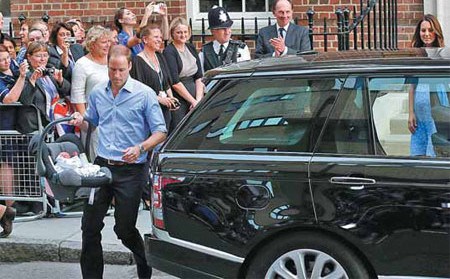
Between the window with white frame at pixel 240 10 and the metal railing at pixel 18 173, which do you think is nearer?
the metal railing at pixel 18 173

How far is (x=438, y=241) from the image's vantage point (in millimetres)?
4770

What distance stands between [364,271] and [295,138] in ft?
3.01

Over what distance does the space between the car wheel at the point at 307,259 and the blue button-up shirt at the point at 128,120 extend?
4.98ft

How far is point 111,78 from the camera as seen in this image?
20.6ft

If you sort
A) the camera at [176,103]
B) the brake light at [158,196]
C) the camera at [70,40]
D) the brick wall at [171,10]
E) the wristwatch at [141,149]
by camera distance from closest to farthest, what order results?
the brake light at [158,196], the wristwatch at [141,149], the camera at [176,103], the camera at [70,40], the brick wall at [171,10]

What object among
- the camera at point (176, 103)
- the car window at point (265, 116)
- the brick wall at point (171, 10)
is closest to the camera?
the car window at point (265, 116)

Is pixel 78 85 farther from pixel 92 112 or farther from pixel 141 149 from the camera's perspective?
pixel 141 149

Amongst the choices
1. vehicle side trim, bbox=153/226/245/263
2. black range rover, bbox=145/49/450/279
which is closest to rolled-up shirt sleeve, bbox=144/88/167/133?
black range rover, bbox=145/49/450/279

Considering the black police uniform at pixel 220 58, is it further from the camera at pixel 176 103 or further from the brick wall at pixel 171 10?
the brick wall at pixel 171 10

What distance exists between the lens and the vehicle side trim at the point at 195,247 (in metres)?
5.23

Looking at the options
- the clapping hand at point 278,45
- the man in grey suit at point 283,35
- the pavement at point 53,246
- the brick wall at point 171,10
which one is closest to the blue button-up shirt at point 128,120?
the pavement at point 53,246

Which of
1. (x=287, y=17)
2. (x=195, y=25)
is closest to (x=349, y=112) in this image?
(x=287, y=17)

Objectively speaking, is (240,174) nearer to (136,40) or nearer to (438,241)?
(438,241)

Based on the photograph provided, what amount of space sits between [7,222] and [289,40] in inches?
140
